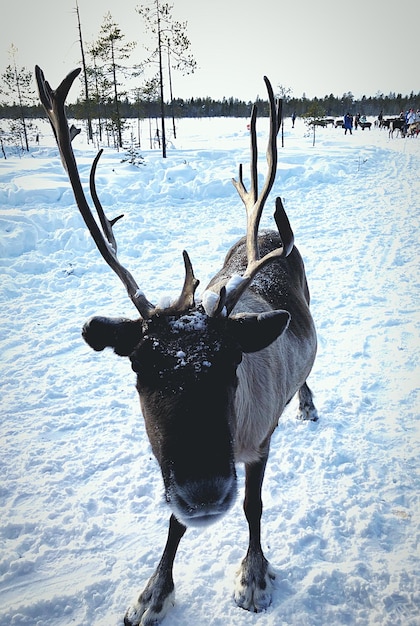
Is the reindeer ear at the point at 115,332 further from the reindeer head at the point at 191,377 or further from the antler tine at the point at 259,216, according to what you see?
the antler tine at the point at 259,216

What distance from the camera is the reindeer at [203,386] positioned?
5.18ft

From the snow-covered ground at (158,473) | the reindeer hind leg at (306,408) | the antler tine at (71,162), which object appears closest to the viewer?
the antler tine at (71,162)

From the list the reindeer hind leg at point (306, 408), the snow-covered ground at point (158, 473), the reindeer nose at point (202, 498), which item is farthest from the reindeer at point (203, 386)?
the reindeer hind leg at point (306, 408)

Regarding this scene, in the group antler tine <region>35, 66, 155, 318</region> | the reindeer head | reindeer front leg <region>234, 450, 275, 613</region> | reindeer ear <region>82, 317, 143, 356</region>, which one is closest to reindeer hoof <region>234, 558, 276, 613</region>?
reindeer front leg <region>234, 450, 275, 613</region>

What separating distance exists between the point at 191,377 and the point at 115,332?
0.49m

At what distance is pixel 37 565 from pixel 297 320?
281 cm

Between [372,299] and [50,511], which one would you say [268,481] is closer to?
[50,511]

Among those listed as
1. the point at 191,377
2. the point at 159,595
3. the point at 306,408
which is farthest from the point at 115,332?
the point at 306,408

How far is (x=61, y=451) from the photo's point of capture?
360 cm

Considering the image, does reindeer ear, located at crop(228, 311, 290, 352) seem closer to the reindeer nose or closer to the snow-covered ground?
the reindeer nose

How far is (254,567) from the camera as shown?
98.8 inches

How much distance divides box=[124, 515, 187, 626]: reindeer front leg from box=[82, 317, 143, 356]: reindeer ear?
1.42 metres

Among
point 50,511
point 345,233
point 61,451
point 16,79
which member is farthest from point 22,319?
point 16,79

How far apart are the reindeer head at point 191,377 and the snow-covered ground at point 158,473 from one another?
56.1 inches
